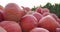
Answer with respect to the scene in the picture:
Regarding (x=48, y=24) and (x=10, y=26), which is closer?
(x=10, y=26)

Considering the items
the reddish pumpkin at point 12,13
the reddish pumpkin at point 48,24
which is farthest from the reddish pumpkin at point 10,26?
the reddish pumpkin at point 48,24

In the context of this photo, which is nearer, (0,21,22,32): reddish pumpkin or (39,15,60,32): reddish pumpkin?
(0,21,22,32): reddish pumpkin

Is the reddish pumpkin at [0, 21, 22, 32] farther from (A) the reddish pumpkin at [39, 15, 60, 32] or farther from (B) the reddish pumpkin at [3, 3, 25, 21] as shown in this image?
(A) the reddish pumpkin at [39, 15, 60, 32]

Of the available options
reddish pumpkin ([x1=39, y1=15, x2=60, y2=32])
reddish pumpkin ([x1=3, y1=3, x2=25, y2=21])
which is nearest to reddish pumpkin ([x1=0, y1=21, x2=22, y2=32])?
reddish pumpkin ([x1=3, y1=3, x2=25, y2=21])

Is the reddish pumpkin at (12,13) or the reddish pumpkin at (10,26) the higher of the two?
the reddish pumpkin at (12,13)

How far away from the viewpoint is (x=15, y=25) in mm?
679

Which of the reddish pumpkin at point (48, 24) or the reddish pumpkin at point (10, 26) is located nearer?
the reddish pumpkin at point (10, 26)

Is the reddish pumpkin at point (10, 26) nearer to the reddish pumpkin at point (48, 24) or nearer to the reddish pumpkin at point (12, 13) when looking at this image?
the reddish pumpkin at point (12, 13)

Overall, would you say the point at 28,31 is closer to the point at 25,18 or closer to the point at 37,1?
the point at 25,18

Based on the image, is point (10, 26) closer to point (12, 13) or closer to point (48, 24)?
point (12, 13)

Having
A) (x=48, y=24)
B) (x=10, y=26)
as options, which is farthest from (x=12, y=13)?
(x=48, y=24)

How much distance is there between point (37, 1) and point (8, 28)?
3.38 m

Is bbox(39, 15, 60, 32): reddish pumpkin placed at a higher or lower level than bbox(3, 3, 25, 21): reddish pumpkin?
lower

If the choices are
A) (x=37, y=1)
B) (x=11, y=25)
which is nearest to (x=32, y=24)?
(x=11, y=25)
